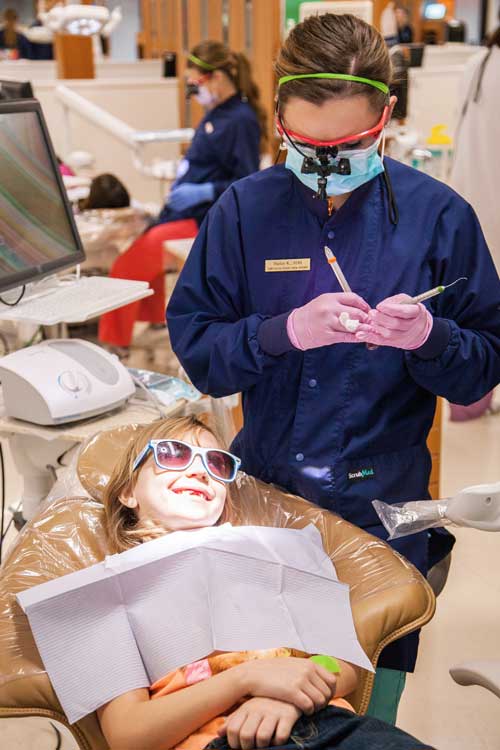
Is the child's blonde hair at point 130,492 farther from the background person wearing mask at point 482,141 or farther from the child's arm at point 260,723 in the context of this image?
the background person wearing mask at point 482,141

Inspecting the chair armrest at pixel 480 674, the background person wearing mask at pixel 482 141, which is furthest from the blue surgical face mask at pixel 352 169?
the background person wearing mask at pixel 482 141

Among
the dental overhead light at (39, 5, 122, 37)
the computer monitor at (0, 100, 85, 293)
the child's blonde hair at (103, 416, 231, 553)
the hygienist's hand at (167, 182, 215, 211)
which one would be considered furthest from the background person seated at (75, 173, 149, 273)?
the child's blonde hair at (103, 416, 231, 553)

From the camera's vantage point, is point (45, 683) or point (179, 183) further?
point (179, 183)

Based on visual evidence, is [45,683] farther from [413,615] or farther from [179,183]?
[179,183]

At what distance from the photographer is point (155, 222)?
4.26 meters

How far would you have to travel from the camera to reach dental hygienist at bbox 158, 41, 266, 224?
4020 millimetres

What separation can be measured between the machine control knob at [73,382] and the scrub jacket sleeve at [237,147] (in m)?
2.21

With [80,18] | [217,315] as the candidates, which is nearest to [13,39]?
[80,18]

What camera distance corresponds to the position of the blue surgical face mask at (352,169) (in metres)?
1.40

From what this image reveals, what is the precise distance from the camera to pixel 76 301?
7.13 feet

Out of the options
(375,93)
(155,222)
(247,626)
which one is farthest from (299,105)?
(155,222)

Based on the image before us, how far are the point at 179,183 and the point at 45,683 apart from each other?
3306 millimetres

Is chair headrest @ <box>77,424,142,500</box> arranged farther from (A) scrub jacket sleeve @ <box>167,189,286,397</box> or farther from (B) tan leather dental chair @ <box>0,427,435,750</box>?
(A) scrub jacket sleeve @ <box>167,189,286,397</box>

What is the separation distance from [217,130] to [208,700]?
3.25m
